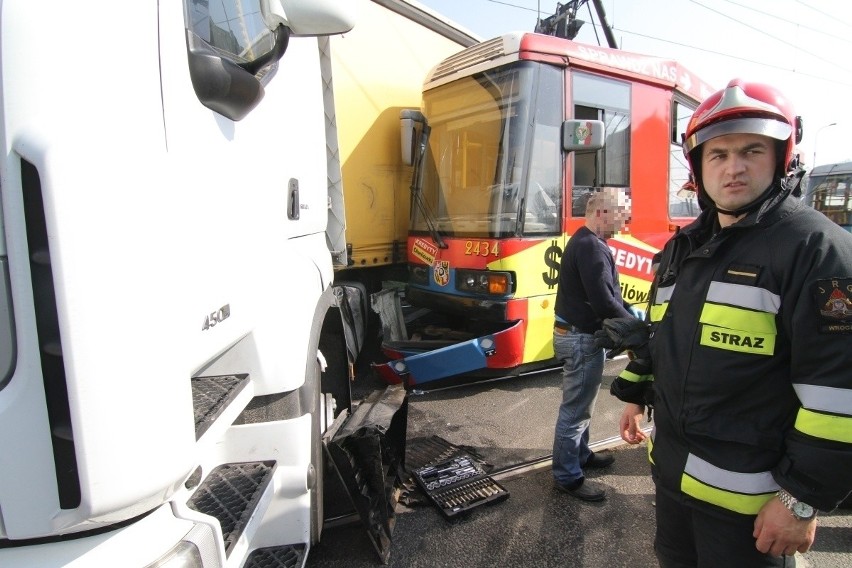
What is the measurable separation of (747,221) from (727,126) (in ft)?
0.96

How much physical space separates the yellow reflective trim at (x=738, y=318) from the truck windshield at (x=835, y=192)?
11.9 metres

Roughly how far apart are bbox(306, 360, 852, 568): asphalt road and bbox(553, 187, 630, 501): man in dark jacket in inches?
6.7

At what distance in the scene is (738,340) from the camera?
4.41 ft

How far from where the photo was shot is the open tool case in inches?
105

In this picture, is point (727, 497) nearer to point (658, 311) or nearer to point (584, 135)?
point (658, 311)

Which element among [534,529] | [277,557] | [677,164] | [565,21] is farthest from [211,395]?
[565,21]

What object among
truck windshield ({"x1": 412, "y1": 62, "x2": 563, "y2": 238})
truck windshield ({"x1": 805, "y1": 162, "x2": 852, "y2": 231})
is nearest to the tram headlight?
truck windshield ({"x1": 412, "y1": 62, "x2": 563, "y2": 238})

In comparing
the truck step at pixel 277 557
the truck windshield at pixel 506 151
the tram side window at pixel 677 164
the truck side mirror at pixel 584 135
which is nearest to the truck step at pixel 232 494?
the truck step at pixel 277 557

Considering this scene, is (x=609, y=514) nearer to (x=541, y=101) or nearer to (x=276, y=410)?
(x=276, y=410)

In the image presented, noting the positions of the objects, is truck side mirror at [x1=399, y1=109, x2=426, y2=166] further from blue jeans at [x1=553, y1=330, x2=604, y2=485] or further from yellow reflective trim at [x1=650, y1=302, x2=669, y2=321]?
yellow reflective trim at [x1=650, y1=302, x2=669, y2=321]

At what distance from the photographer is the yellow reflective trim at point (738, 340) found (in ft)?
4.28

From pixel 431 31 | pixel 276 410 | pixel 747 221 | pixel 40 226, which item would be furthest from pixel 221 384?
pixel 431 31

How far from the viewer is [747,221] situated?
1370mm

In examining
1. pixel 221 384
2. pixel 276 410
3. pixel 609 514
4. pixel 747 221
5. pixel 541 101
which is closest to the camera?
pixel 747 221
